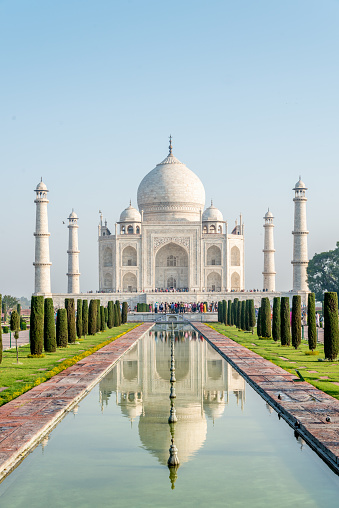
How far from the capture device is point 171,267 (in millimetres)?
42438

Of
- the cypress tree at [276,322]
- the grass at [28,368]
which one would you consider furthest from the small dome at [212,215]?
the grass at [28,368]

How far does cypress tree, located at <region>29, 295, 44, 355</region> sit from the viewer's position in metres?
13.4

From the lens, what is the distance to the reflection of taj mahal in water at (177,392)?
6.02 meters

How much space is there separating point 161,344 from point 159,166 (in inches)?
1182

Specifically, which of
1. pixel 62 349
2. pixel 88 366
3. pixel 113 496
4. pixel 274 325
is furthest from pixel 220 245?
pixel 113 496

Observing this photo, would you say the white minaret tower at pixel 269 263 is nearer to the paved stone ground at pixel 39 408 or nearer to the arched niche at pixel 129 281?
the arched niche at pixel 129 281

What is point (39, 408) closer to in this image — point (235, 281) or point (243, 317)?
point (243, 317)

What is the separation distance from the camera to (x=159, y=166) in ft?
148

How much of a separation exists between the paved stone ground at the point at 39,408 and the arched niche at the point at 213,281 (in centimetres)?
2989

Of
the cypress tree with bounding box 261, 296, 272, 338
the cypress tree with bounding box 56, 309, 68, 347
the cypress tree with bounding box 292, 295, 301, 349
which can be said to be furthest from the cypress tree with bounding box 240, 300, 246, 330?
the cypress tree with bounding box 56, 309, 68, 347

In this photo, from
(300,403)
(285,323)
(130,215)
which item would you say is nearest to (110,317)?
(285,323)

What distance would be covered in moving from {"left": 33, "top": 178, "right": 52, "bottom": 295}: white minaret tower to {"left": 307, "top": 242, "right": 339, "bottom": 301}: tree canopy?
15.6 m

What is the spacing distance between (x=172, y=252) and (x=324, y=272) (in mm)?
9617

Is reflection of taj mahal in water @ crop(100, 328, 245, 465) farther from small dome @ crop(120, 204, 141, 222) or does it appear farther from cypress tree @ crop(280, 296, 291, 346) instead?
small dome @ crop(120, 204, 141, 222)
